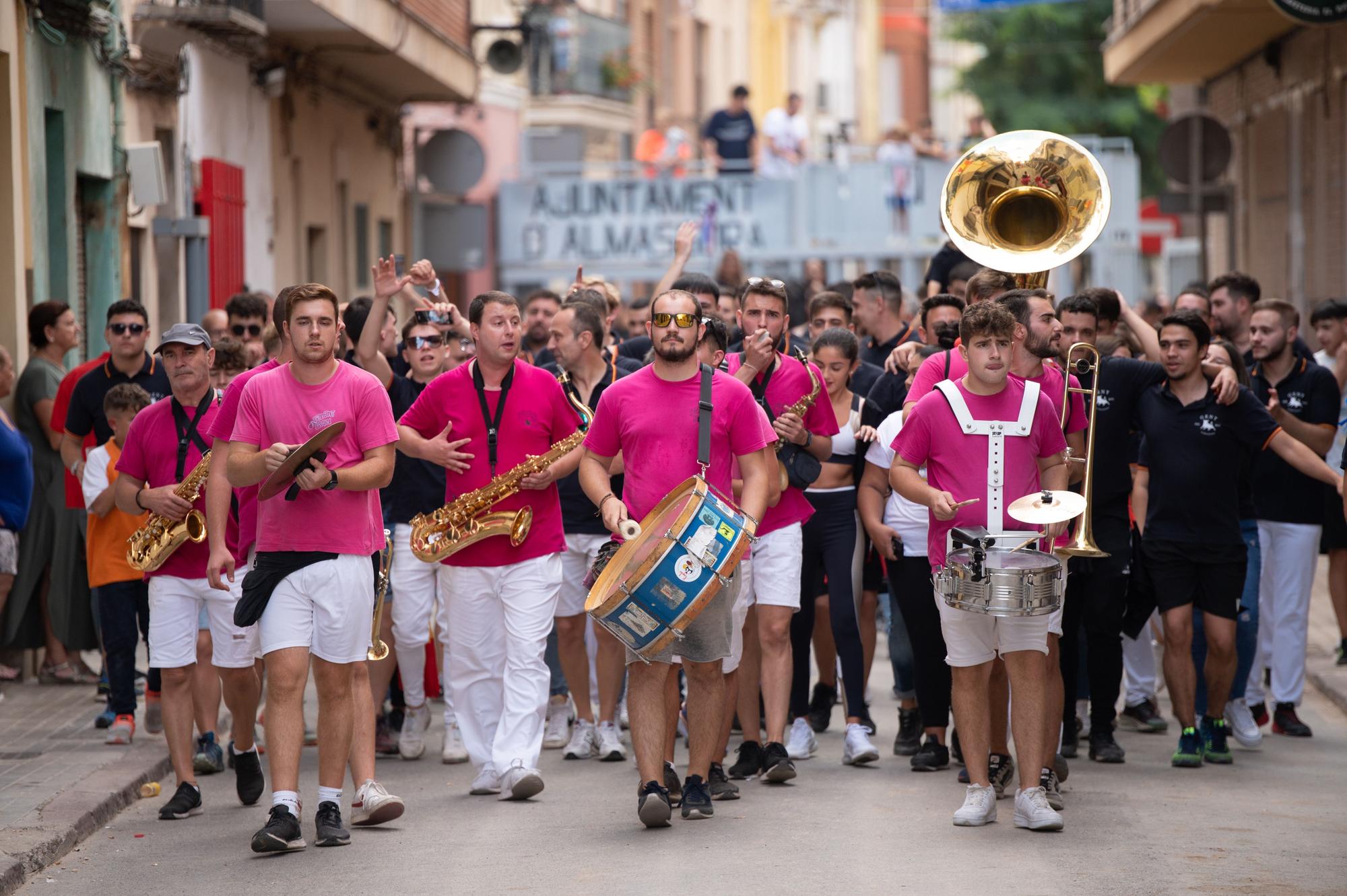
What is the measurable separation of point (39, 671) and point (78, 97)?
4180mm

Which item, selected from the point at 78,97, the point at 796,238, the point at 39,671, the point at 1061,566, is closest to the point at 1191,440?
the point at 1061,566

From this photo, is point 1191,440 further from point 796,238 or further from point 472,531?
point 796,238

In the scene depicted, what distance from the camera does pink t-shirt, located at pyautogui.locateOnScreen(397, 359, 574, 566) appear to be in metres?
8.90

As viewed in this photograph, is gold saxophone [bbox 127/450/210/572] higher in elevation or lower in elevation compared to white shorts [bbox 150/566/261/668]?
higher

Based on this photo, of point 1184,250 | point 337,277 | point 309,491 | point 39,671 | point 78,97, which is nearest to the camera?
point 309,491

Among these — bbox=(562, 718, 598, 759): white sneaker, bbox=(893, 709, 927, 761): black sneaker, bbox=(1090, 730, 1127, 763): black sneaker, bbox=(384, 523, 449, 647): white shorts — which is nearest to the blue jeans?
bbox=(1090, 730, 1127, 763): black sneaker

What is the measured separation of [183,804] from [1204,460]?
4.69 metres

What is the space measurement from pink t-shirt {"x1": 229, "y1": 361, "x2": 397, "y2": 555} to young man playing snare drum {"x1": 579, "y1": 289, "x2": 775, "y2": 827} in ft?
2.93

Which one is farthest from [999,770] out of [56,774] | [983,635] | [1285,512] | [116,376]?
[116,376]

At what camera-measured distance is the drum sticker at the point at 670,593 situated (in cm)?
775

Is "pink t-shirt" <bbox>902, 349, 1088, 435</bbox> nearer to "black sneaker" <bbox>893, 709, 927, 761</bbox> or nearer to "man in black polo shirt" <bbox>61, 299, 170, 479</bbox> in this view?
"black sneaker" <bbox>893, 709, 927, 761</bbox>

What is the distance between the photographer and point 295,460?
293 inches

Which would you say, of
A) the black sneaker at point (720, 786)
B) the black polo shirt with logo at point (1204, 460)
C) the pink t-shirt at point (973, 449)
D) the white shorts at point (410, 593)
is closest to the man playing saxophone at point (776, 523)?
the black sneaker at point (720, 786)

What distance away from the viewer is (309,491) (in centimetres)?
776
